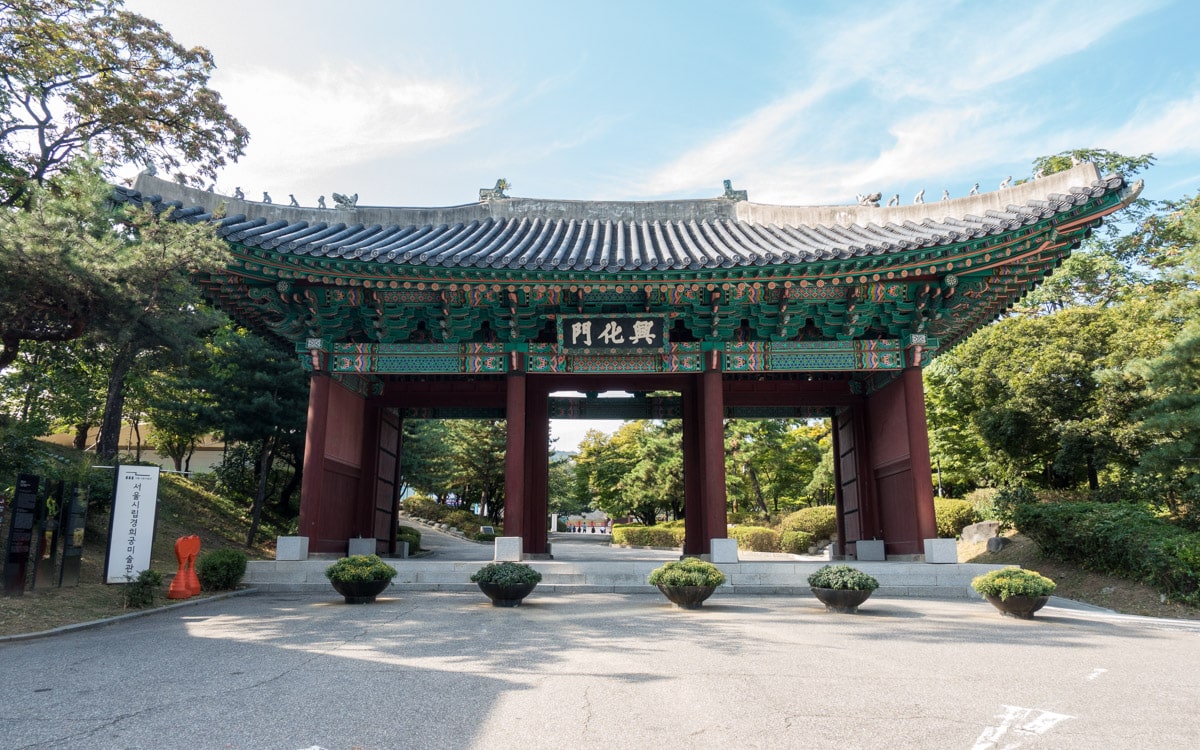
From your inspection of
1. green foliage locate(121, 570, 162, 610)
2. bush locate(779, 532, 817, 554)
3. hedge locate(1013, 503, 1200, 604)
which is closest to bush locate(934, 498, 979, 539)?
bush locate(779, 532, 817, 554)

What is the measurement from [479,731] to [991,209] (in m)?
13.9

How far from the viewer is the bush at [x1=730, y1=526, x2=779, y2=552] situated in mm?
29016

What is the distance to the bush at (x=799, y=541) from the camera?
26.8 m

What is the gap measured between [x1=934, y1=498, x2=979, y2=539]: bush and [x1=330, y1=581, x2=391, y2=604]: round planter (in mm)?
17877

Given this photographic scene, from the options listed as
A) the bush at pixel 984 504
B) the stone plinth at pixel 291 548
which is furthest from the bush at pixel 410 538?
the bush at pixel 984 504

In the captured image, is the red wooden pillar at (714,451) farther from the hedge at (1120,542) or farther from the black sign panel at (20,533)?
the black sign panel at (20,533)

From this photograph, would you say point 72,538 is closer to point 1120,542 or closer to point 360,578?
point 360,578

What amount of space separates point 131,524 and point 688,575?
28.8ft

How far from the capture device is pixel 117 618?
915 cm

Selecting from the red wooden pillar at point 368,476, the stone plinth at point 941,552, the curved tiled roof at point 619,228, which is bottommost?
the stone plinth at point 941,552

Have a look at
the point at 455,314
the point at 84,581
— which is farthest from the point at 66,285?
the point at 455,314

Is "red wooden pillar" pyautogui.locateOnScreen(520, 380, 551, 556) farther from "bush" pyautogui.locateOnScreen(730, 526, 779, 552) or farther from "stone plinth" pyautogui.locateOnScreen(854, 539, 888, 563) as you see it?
"bush" pyautogui.locateOnScreen(730, 526, 779, 552)

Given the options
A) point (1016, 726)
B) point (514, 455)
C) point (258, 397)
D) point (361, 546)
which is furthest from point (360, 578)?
point (258, 397)

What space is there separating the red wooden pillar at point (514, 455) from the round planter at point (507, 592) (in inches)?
105
